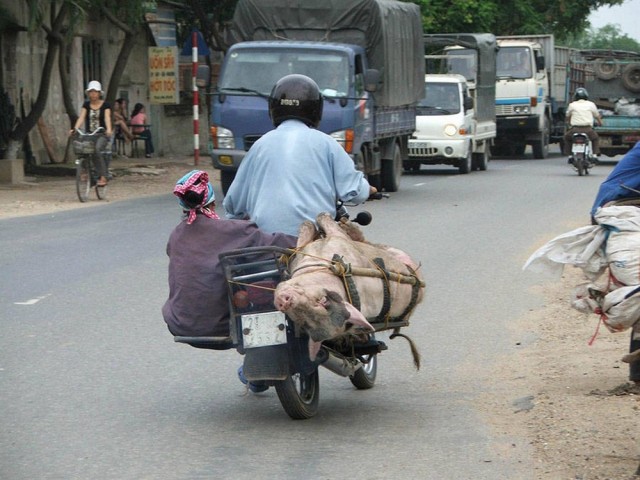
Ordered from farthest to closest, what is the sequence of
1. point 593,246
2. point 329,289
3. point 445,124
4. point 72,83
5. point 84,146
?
1. point 72,83
2. point 445,124
3. point 84,146
4. point 593,246
5. point 329,289

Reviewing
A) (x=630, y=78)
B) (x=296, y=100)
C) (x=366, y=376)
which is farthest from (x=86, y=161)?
(x=630, y=78)

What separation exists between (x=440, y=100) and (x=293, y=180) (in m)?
21.9

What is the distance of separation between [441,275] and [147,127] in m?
23.9

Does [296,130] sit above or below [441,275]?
above

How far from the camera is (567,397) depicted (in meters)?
6.96

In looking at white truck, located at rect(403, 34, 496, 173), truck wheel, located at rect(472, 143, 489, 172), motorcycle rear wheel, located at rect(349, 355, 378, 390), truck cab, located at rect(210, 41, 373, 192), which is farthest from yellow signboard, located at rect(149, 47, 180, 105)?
motorcycle rear wheel, located at rect(349, 355, 378, 390)

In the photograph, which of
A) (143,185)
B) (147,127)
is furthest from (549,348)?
(147,127)

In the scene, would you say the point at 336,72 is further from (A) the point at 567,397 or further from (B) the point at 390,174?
(A) the point at 567,397

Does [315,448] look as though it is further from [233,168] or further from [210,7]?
[210,7]

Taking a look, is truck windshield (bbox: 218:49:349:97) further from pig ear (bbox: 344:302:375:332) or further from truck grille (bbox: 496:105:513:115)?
truck grille (bbox: 496:105:513:115)

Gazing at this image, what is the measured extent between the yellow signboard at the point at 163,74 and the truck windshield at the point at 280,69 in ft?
46.2

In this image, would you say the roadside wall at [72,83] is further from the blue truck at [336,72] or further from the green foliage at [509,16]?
the green foliage at [509,16]

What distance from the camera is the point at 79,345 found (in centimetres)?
846

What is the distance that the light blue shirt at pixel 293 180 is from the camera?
6457 mm
